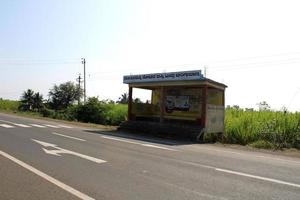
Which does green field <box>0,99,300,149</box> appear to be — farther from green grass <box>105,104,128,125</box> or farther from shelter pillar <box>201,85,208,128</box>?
green grass <box>105,104,128,125</box>

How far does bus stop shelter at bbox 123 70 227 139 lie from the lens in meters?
23.9

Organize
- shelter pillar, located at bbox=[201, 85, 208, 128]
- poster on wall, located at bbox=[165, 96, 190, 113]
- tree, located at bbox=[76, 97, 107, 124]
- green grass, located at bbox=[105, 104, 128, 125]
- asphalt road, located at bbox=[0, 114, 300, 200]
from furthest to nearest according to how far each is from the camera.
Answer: tree, located at bbox=[76, 97, 107, 124]
green grass, located at bbox=[105, 104, 128, 125]
poster on wall, located at bbox=[165, 96, 190, 113]
shelter pillar, located at bbox=[201, 85, 208, 128]
asphalt road, located at bbox=[0, 114, 300, 200]

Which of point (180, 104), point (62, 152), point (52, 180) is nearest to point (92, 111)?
point (180, 104)

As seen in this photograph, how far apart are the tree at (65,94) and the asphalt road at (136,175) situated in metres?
66.8

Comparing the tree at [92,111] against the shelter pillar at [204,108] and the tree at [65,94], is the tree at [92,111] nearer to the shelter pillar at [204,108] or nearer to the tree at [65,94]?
the shelter pillar at [204,108]

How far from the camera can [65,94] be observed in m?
84.1

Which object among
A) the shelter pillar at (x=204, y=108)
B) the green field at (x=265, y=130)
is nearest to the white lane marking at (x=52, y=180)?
the green field at (x=265, y=130)

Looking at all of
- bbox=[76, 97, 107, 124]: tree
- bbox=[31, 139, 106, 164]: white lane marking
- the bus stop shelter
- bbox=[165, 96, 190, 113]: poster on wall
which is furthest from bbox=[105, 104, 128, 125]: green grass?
bbox=[31, 139, 106, 164]: white lane marking

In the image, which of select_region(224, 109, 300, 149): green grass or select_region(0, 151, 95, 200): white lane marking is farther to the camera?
select_region(224, 109, 300, 149): green grass

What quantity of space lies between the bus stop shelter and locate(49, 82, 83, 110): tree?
5160 cm

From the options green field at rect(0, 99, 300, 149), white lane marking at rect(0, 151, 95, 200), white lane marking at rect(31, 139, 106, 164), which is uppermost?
green field at rect(0, 99, 300, 149)

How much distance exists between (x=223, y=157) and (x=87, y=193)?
7.36 meters

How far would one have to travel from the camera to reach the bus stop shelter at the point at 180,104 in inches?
939

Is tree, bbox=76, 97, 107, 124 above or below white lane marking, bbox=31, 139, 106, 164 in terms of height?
above
